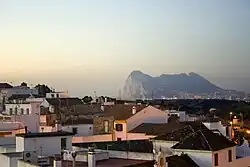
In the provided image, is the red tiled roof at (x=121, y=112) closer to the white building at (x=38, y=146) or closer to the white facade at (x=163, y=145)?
the white facade at (x=163, y=145)

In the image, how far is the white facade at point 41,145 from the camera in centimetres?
1599

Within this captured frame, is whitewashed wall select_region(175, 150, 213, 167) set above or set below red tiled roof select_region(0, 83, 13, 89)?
below

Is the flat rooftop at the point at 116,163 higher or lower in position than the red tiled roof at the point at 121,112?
lower

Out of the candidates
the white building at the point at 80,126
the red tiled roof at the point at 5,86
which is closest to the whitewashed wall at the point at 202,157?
the white building at the point at 80,126

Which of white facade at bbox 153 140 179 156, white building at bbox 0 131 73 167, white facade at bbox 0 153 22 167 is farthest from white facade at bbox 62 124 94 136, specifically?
white facade at bbox 0 153 22 167

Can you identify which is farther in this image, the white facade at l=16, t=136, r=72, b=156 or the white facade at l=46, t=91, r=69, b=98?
the white facade at l=46, t=91, r=69, b=98

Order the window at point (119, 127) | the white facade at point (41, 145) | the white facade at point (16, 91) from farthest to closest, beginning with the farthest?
the white facade at point (16, 91), the window at point (119, 127), the white facade at point (41, 145)

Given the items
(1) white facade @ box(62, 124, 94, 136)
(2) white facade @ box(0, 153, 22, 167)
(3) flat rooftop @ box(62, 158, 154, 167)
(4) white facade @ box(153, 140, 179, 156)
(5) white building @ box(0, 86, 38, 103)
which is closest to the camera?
(3) flat rooftop @ box(62, 158, 154, 167)

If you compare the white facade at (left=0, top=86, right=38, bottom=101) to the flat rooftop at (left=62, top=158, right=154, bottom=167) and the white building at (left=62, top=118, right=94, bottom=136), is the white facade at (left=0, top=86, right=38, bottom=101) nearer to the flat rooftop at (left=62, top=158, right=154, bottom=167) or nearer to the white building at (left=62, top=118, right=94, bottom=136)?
the white building at (left=62, top=118, right=94, bottom=136)

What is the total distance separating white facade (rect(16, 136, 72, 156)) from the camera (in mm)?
15992

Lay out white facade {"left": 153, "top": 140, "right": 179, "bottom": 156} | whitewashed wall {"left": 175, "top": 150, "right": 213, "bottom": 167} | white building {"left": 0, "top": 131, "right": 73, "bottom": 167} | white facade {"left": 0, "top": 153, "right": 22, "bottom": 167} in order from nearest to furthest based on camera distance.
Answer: white facade {"left": 0, "top": 153, "right": 22, "bottom": 167} < white building {"left": 0, "top": 131, "right": 73, "bottom": 167} < whitewashed wall {"left": 175, "top": 150, "right": 213, "bottom": 167} < white facade {"left": 153, "top": 140, "right": 179, "bottom": 156}

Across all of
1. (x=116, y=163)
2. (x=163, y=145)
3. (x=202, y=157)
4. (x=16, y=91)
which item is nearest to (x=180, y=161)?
(x=202, y=157)

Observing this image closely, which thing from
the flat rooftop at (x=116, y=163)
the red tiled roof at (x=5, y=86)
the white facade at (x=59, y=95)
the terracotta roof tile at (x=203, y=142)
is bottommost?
the flat rooftop at (x=116, y=163)

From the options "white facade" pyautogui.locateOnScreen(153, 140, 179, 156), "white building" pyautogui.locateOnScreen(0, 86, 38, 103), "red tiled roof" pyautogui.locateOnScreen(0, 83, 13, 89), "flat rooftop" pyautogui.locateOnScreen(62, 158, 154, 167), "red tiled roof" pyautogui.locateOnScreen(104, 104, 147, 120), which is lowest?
"flat rooftop" pyautogui.locateOnScreen(62, 158, 154, 167)
